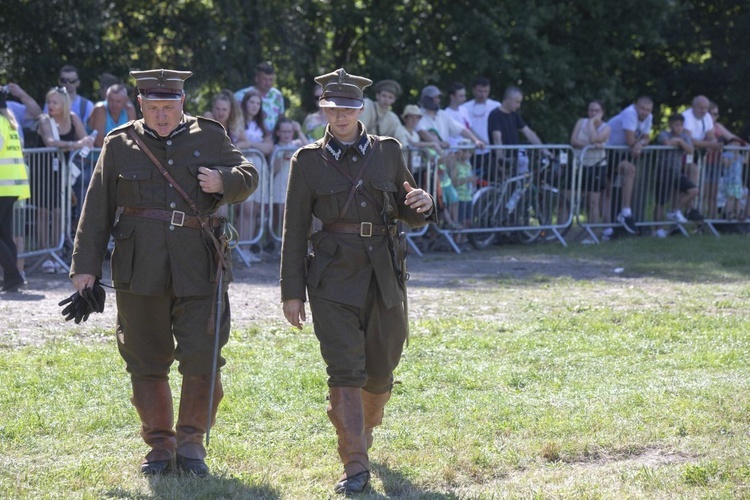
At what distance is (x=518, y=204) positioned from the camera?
15148 millimetres

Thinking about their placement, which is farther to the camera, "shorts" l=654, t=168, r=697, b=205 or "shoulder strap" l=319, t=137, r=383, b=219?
"shorts" l=654, t=168, r=697, b=205

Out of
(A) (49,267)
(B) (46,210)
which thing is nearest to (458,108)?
(B) (46,210)

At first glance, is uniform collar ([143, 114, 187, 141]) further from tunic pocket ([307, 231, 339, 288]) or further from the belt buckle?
tunic pocket ([307, 231, 339, 288])

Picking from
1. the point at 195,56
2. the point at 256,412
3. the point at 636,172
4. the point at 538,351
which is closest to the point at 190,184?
the point at 256,412

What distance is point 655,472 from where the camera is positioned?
5598 millimetres

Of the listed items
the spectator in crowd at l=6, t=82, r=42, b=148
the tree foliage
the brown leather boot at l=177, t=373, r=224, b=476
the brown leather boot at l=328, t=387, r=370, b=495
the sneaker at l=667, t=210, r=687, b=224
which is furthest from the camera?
the tree foliage

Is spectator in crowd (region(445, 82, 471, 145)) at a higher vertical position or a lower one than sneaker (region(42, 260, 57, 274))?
higher

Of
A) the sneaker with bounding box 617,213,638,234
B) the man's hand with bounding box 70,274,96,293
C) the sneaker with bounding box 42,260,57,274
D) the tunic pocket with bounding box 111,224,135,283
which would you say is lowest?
the sneaker with bounding box 42,260,57,274

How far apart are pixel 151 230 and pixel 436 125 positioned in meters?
9.11

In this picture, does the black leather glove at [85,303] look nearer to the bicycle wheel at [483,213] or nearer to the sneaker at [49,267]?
the sneaker at [49,267]

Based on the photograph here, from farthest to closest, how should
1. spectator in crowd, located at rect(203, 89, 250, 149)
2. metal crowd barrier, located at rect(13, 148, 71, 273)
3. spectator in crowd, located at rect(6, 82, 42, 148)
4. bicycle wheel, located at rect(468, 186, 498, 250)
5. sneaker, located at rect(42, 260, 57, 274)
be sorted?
bicycle wheel, located at rect(468, 186, 498, 250)
spectator in crowd, located at rect(6, 82, 42, 148)
spectator in crowd, located at rect(203, 89, 250, 149)
sneaker, located at rect(42, 260, 57, 274)
metal crowd barrier, located at rect(13, 148, 71, 273)

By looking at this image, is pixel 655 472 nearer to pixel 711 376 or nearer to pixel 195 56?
pixel 711 376

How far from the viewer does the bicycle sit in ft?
48.6

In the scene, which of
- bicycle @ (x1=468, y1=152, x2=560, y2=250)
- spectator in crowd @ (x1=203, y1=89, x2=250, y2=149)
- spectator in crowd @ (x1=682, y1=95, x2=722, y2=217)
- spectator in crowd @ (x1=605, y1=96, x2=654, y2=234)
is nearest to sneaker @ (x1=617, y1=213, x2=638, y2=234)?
spectator in crowd @ (x1=605, y1=96, x2=654, y2=234)
